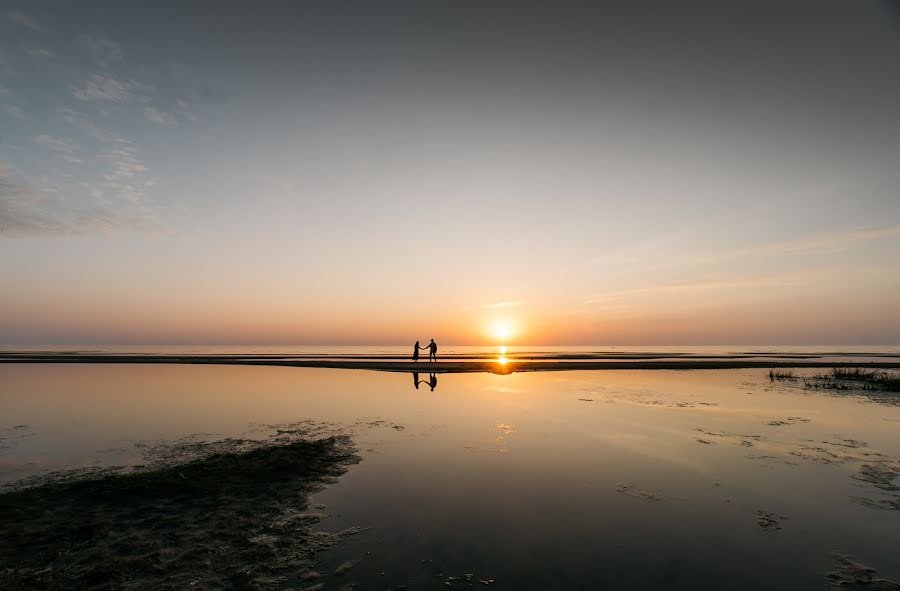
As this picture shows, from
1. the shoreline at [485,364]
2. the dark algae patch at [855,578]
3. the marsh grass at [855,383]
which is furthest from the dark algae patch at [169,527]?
the marsh grass at [855,383]

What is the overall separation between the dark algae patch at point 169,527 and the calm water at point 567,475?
1.01 m

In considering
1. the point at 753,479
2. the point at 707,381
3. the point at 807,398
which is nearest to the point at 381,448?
the point at 753,479

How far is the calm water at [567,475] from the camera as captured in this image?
7770 mm

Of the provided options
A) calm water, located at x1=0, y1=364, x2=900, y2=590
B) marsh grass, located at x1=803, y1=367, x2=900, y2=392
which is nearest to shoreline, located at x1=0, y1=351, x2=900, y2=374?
marsh grass, located at x1=803, y1=367, x2=900, y2=392

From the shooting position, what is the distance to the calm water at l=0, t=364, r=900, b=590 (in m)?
7.77

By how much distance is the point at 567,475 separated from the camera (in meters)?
12.7

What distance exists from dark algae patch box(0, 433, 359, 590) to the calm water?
1.01 metres

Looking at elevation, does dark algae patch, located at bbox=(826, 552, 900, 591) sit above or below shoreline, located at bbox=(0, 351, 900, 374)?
below

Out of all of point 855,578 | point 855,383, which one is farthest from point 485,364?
point 855,578

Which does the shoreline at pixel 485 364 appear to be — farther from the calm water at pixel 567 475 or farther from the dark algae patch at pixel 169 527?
the dark algae patch at pixel 169 527

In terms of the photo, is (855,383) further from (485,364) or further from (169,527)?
(169,527)

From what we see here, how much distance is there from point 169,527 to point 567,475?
33.8 feet

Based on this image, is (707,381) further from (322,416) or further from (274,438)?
(274,438)

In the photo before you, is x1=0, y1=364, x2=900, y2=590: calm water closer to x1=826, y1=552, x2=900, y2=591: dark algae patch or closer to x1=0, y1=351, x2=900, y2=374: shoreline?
x1=826, y1=552, x2=900, y2=591: dark algae patch
